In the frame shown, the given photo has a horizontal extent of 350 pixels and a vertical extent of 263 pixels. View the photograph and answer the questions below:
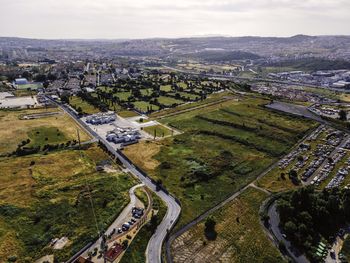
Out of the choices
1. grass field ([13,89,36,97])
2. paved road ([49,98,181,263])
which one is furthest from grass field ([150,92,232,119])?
grass field ([13,89,36,97])

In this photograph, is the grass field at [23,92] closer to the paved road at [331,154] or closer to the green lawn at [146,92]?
the green lawn at [146,92]

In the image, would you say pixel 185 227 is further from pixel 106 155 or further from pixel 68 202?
pixel 106 155

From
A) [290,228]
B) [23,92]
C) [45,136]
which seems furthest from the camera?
[23,92]

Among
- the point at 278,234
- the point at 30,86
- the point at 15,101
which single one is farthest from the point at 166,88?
the point at 278,234

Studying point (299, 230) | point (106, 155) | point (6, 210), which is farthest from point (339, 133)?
point (6, 210)

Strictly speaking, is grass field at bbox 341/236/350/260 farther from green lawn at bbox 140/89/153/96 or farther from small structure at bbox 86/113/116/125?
green lawn at bbox 140/89/153/96

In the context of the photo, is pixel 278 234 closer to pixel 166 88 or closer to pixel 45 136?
pixel 45 136
